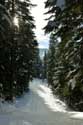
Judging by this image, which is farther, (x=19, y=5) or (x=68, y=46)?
(x=19, y=5)

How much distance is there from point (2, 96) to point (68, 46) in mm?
9183

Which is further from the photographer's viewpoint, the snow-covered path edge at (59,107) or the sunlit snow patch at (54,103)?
the sunlit snow patch at (54,103)

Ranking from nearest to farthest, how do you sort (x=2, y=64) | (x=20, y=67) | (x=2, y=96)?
(x=2, y=64) → (x=2, y=96) → (x=20, y=67)

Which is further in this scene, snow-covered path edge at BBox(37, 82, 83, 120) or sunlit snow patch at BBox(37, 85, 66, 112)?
sunlit snow patch at BBox(37, 85, 66, 112)

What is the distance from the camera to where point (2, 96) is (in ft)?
79.7

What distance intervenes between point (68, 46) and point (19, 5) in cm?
994

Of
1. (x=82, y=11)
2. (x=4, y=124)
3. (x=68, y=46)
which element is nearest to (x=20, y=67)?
(x=68, y=46)

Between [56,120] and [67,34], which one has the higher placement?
[67,34]

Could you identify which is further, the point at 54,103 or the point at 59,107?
the point at 54,103

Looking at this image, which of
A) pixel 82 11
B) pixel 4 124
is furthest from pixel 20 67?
pixel 4 124

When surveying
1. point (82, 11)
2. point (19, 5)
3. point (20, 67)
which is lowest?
point (20, 67)

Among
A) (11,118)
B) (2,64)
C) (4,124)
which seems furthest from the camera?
(2,64)

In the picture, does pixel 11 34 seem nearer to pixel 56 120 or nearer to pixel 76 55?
pixel 76 55

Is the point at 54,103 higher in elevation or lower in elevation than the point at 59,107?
lower
